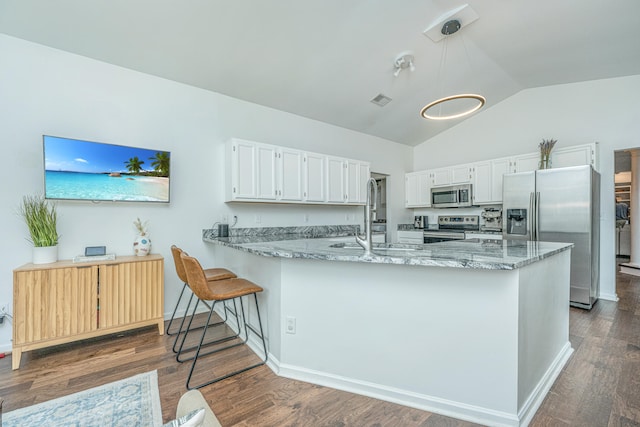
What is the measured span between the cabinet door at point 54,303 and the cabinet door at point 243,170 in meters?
1.59

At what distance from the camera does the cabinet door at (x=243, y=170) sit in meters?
3.43

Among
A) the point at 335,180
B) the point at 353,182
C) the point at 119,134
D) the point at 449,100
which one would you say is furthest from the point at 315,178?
the point at 119,134

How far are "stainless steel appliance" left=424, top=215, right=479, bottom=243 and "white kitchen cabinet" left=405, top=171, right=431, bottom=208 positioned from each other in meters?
0.49

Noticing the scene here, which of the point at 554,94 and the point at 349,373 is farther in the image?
the point at 554,94

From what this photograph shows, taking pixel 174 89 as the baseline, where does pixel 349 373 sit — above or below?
below

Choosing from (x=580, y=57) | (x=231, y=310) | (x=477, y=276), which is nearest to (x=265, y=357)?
(x=231, y=310)

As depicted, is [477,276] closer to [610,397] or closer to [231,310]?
[610,397]

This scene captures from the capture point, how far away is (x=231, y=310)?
305 cm

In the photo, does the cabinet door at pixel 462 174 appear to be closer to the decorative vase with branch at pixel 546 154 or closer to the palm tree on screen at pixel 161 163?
the decorative vase with branch at pixel 546 154

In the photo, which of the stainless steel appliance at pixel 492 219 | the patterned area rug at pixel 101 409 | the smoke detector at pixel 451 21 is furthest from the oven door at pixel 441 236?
the patterned area rug at pixel 101 409

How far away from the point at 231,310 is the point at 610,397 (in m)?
3.08

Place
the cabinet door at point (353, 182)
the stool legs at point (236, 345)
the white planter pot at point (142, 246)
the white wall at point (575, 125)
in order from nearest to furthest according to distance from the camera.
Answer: the stool legs at point (236, 345) < the white planter pot at point (142, 246) < the white wall at point (575, 125) < the cabinet door at point (353, 182)

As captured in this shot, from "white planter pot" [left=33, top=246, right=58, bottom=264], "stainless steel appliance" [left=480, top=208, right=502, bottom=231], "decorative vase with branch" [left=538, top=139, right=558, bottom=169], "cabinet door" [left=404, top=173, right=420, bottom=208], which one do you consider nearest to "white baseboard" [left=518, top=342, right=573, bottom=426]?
"stainless steel appliance" [left=480, top=208, right=502, bottom=231]

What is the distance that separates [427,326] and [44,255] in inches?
123
